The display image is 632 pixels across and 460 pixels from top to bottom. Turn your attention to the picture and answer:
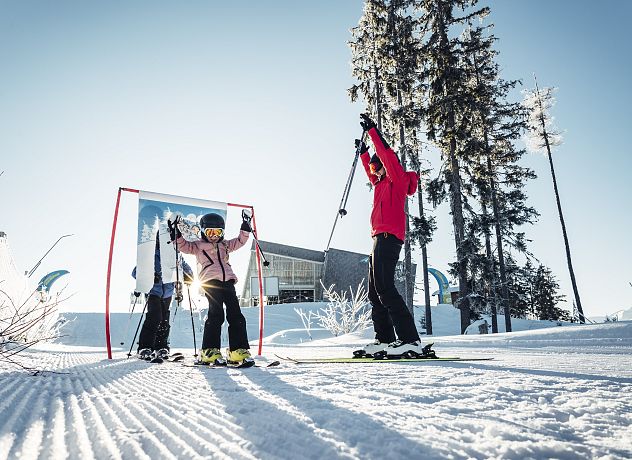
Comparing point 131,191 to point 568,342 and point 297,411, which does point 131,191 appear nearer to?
point 297,411

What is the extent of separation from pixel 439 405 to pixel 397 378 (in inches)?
27.2

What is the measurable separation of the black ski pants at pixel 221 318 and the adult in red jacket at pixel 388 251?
3.99 feet

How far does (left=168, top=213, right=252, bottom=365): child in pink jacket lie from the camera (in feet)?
11.4

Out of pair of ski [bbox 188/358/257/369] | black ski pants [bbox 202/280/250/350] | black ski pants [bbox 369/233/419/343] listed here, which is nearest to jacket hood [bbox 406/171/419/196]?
black ski pants [bbox 369/233/419/343]

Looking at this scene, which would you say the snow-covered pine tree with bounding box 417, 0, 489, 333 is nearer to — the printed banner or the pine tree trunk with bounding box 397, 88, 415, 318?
the pine tree trunk with bounding box 397, 88, 415, 318

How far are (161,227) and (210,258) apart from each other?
2076mm

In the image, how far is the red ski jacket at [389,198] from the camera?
11.7ft

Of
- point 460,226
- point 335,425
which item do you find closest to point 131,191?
point 335,425

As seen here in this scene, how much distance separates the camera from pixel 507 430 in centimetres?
95

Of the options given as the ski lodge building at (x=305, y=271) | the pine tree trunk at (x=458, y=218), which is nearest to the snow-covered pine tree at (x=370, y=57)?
the pine tree trunk at (x=458, y=218)

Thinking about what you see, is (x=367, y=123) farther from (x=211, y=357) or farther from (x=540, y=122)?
(x=540, y=122)

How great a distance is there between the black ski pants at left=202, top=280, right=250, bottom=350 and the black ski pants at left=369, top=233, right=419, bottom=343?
1323 millimetres

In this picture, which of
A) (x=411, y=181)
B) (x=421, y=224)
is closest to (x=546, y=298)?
(x=421, y=224)

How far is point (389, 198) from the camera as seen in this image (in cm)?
363
